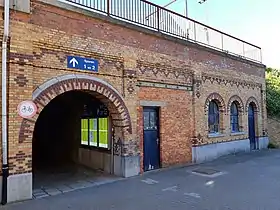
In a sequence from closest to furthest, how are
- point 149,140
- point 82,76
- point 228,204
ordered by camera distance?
point 228,204
point 82,76
point 149,140

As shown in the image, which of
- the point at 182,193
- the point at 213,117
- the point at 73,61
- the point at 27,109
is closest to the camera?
the point at 27,109

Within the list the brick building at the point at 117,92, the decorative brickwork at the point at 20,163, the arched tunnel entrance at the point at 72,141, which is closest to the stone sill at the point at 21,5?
the brick building at the point at 117,92

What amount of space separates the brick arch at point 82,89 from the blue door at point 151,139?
112 cm

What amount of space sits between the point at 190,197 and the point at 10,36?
6164 mm

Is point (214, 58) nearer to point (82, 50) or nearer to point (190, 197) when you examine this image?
point (82, 50)

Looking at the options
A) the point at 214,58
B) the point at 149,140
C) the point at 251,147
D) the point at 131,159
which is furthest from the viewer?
the point at 251,147

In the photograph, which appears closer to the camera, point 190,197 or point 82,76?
point 190,197

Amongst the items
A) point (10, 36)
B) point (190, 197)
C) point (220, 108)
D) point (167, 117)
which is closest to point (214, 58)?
point (220, 108)

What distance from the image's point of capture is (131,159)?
937 centimetres

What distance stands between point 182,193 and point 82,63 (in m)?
4.76

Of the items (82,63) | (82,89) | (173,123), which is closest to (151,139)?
(173,123)

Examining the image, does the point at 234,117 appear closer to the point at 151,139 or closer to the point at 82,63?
the point at 151,139

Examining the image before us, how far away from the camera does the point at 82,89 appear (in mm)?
8234

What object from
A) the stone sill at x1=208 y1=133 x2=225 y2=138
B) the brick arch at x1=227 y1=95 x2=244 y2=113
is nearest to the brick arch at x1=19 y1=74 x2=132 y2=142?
Answer: the stone sill at x1=208 y1=133 x2=225 y2=138
